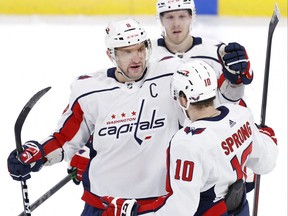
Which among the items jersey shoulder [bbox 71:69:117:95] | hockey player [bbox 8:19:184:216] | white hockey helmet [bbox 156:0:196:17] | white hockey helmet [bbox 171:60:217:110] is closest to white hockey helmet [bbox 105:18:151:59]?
hockey player [bbox 8:19:184:216]

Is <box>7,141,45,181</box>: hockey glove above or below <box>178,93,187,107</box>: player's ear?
below

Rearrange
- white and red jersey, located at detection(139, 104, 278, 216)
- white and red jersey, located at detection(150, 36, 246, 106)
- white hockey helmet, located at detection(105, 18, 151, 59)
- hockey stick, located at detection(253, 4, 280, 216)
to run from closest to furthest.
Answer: white and red jersey, located at detection(139, 104, 278, 216)
white hockey helmet, located at detection(105, 18, 151, 59)
white and red jersey, located at detection(150, 36, 246, 106)
hockey stick, located at detection(253, 4, 280, 216)

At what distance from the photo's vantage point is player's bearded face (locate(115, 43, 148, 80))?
7.73 ft

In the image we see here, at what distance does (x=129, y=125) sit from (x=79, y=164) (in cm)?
70

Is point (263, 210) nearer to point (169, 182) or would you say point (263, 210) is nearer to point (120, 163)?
point (120, 163)

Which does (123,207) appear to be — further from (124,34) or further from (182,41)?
(182,41)

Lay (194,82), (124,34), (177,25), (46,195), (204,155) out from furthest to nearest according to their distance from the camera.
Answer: (177,25) < (46,195) < (124,34) < (194,82) < (204,155)

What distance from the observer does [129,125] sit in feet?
7.82

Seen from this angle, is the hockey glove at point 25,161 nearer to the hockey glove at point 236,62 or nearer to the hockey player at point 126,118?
the hockey player at point 126,118

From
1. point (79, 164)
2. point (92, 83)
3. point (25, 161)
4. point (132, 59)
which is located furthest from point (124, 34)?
point (79, 164)

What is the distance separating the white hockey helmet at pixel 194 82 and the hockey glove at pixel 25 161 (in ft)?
1.95

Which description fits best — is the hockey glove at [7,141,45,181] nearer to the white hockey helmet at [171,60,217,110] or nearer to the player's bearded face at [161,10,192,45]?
the white hockey helmet at [171,60,217,110]

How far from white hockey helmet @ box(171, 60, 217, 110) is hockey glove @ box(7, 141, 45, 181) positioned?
0.60 metres
